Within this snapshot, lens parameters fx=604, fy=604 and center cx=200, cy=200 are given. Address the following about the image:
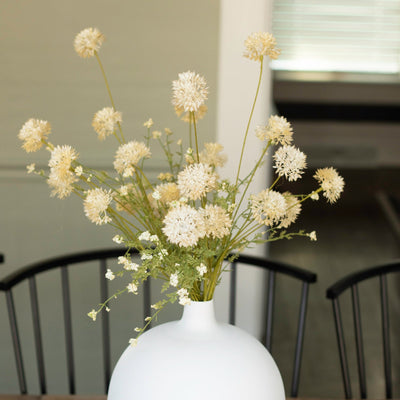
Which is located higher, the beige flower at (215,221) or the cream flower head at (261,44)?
the cream flower head at (261,44)

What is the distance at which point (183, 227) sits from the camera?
0.66 metres

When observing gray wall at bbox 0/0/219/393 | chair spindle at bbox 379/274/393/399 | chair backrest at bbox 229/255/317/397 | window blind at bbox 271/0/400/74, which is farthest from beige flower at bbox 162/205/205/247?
window blind at bbox 271/0/400/74

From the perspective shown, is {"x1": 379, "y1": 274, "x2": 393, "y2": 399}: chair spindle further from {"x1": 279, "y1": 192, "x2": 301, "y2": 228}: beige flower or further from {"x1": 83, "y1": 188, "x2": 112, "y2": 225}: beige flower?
{"x1": 83, "y1": 188, "x2": 112, "y2": 225}: beige flower

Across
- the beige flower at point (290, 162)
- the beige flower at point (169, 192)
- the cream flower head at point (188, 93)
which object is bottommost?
the beige flower at point (169, 192)

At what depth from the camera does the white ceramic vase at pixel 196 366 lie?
2.37 feet

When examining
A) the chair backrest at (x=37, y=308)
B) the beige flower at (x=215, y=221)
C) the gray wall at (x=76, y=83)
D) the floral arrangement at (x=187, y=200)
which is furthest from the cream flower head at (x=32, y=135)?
the gray wall at (x=76, y=83)

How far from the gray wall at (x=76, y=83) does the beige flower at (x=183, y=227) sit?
1.12m

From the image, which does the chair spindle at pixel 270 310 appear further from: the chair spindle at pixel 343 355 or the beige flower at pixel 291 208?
the beige flower at pixel 291 208

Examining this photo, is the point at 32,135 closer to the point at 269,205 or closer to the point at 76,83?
the point at 269,205

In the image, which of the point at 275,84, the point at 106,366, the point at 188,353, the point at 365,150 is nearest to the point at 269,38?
the point at 188,353

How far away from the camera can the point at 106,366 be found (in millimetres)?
1296

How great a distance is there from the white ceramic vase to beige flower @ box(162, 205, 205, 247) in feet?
0.47

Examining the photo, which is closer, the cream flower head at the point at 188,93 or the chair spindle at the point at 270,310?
the cream flower head at the point at 188,93

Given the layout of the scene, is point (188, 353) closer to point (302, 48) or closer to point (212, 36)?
point (212, 36)
